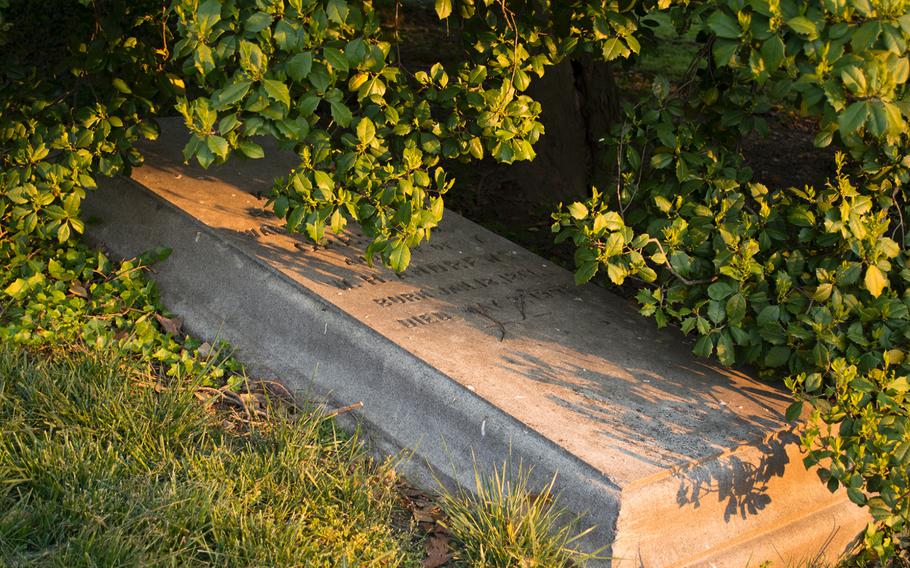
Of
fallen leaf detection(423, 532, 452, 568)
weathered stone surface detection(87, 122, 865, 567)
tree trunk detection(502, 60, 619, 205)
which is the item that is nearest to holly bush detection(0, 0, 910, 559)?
weathered stone surface detection(87, 122, 865, 567)

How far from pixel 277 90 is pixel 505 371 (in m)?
1.50

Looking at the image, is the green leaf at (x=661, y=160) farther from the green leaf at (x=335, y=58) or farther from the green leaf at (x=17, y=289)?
the green leaf at (x=17, y=289)

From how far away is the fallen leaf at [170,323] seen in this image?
17.1 feet

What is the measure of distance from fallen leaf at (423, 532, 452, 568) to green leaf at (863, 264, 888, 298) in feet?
6.05

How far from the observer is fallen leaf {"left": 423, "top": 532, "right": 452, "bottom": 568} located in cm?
379

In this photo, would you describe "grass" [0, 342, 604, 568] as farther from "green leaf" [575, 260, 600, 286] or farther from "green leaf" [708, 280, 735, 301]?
"green leaf" [708, 280, 735, 301]

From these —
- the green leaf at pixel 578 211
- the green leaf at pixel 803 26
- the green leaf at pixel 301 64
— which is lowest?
the green leaf at pixel 578 211

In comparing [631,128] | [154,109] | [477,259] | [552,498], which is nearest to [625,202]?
[631,128]

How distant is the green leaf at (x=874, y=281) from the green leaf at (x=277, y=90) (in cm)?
227

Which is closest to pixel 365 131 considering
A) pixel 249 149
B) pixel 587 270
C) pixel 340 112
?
pixel 340 112

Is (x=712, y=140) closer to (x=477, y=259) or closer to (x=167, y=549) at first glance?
(x=477, y=259)

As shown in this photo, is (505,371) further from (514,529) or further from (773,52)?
(773,52)

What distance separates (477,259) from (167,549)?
8.43 ft

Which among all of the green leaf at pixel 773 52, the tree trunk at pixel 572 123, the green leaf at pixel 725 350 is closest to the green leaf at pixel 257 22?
the green leaf at pixel 773 52
